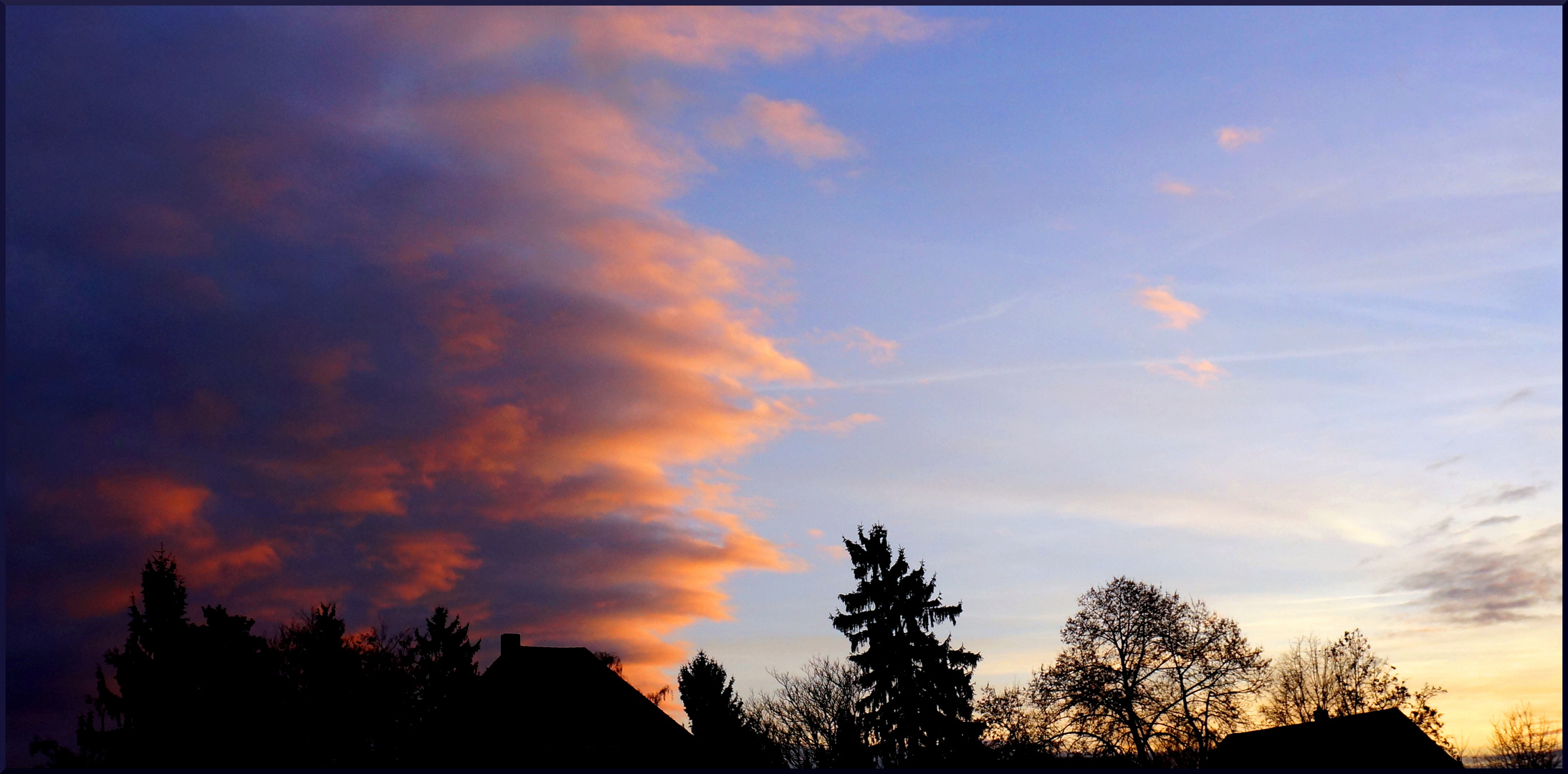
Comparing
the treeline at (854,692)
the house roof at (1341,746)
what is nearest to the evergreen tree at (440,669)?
the treeline at (854,692)

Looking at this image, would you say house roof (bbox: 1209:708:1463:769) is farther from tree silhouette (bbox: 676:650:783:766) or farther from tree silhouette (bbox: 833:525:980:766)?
tree silhouette (bbox: 676:650:783:766)

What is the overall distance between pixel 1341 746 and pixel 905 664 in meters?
23.6

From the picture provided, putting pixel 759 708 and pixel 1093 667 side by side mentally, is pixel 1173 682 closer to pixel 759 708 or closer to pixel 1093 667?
pixel 1093 667

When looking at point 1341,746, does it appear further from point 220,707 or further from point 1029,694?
point 220,707

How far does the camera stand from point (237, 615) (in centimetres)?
4553

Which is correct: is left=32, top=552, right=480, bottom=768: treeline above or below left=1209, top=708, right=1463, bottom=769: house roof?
above

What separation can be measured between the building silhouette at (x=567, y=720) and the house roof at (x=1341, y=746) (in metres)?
29.7

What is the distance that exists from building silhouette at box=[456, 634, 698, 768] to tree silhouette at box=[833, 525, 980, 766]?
1109cm

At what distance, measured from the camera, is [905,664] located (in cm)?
5659

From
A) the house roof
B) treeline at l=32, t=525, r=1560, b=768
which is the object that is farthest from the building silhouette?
the house roof

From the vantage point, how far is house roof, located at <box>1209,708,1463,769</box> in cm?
5506

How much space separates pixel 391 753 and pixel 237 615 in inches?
476

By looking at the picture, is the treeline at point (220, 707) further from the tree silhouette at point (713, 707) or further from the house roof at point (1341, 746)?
the house roof at point (1341, 746)

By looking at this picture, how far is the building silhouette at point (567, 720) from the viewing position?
46781 millimetres
